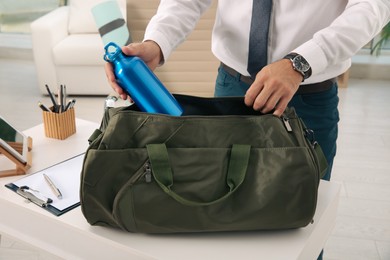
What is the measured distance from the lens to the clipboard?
42.0 inches

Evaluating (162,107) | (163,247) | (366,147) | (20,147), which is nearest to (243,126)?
(162,107)

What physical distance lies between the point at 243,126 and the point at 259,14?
40 centimetres

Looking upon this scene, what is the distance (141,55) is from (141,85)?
0.48ft

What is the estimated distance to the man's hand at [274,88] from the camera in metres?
0.87

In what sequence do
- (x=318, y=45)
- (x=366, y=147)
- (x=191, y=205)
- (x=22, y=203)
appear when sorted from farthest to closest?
(x=366, y=147), (x=22, y=203), (x=318, y=45), (x=191, y=205)

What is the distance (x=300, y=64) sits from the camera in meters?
0.92

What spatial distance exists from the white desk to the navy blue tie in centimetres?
35

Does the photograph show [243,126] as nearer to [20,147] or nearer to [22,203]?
[22,203]

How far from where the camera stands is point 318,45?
953mm

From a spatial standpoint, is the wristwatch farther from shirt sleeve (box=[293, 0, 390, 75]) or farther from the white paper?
the white paper

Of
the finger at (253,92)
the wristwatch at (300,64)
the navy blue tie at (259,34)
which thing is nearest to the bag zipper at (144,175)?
the finger at (253,92)

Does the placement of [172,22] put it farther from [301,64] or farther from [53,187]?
[53,187]

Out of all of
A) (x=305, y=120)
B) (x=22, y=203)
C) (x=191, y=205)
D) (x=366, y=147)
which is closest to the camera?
(x=191, y=205)

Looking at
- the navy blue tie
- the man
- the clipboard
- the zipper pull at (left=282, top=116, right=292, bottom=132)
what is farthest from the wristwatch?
the clipboard
